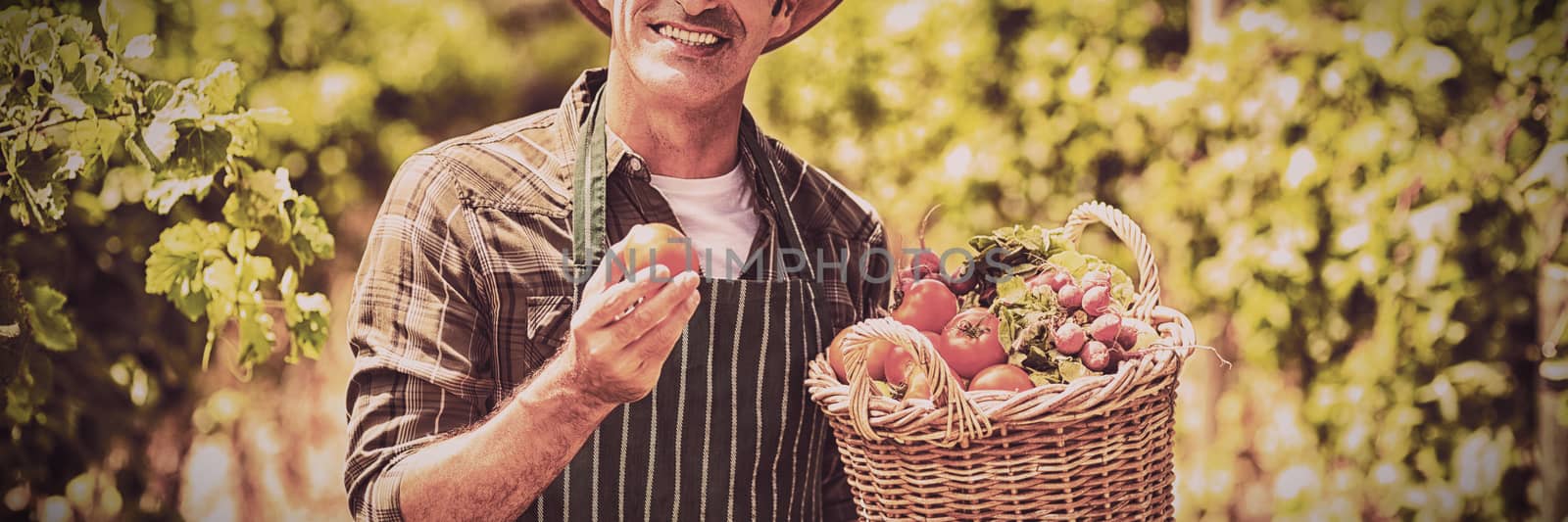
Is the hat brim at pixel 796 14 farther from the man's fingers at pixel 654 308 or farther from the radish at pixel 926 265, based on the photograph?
the man's fingers at pixel 654 308

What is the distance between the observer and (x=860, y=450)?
1697mm

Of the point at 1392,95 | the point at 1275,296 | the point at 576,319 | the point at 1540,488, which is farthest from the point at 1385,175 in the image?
the point at 576,319

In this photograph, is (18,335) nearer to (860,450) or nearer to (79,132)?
(79,132)

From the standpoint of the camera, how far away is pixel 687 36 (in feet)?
5.86

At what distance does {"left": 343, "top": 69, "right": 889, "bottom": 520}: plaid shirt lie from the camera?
1613 millimetres

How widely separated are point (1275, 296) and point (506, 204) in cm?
225

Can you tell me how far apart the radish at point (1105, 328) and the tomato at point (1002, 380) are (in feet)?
0.36

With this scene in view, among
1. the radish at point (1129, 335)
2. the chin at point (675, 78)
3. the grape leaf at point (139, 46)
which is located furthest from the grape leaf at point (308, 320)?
the radish at point (1129, 335)

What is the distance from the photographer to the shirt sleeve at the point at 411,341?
1601 mm

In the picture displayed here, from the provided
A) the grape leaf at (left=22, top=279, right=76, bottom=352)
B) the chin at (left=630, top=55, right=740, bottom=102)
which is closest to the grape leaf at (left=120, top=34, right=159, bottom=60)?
the grape leaf at (left=22, top=279, right=76, bottom=352)

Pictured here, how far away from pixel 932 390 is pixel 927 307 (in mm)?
236

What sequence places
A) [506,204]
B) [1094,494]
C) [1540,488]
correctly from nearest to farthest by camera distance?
1. [1094,494]
2. [506,204]
3. [1540,488]

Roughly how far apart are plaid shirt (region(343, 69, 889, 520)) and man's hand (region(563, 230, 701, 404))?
0.86ft

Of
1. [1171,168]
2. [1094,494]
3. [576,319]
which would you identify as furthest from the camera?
[1171,168]
